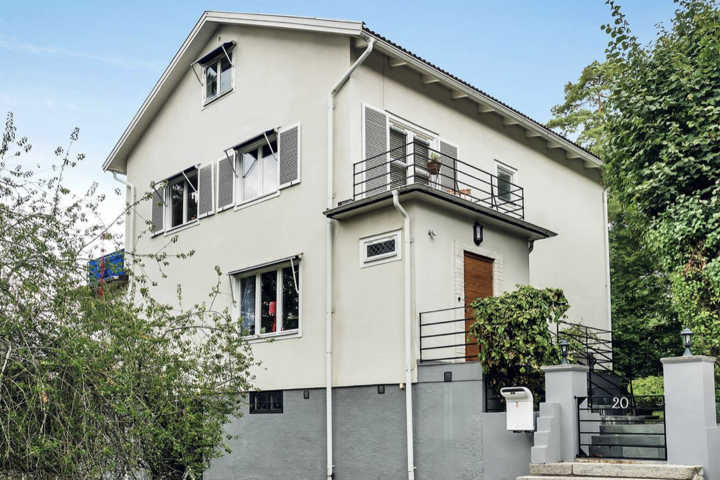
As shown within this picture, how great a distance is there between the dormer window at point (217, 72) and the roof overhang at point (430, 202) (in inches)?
215

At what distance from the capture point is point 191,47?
703 inches

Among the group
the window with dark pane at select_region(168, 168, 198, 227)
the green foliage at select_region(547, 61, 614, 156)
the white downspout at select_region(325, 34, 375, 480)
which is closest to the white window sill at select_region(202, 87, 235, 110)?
the window with dark pane at select_region(168, 168, 198, 227)

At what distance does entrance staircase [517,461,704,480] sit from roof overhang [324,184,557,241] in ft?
15.5

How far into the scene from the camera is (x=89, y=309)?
774 cm

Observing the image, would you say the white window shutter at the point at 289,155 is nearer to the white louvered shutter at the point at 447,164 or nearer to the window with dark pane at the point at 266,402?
the white louvered shutter at the point at 447,164

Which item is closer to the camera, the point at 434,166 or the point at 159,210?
the point at 434,166

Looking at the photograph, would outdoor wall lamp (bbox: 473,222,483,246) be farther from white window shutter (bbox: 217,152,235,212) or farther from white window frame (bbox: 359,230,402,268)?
white window shutter (bbox: 217,152,235,212)

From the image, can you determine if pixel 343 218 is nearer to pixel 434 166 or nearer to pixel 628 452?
pixel 434 166

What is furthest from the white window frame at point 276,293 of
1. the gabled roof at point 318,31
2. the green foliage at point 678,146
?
the green foliage at point 678,146

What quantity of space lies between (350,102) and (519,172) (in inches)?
220

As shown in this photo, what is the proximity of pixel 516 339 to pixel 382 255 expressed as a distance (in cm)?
291

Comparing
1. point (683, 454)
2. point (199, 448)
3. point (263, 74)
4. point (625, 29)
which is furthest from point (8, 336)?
point (625, 29)

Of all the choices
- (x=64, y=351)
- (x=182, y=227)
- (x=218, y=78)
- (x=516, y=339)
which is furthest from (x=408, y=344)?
(x=218, y=78)

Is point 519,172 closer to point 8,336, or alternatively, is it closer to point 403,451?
point 403,451
